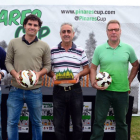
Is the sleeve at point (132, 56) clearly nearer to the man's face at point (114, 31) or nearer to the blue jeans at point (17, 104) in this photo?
the man's face at point (114, 31)

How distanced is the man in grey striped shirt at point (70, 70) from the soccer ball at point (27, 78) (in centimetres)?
28

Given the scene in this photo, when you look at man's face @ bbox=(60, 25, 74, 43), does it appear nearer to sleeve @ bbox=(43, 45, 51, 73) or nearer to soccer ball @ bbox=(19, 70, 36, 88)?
sleeve @ bbox=(43, 45, 51, 73)

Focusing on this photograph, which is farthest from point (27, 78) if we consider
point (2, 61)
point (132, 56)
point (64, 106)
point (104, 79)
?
point (132, 56)

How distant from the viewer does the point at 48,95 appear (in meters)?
2.71

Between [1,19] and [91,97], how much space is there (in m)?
3.04

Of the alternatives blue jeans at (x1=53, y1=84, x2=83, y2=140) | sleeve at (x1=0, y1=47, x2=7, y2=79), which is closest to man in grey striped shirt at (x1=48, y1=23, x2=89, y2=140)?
blue jeans at (x1=53, y1=84, x2=83, y2=140)

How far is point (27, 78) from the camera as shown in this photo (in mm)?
1977

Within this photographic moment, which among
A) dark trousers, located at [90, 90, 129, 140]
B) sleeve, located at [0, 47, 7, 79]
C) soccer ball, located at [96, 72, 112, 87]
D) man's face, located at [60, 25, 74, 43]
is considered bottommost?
dark trousers, located at [90, 90, 129, 140]

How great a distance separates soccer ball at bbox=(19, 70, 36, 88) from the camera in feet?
6.49

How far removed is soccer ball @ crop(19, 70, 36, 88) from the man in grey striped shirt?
0.93 ft

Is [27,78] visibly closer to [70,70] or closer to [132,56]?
[70,70]

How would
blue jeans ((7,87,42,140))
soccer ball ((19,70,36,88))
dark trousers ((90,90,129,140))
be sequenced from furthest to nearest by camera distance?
dark trousers ((90,90,129,140))
blue jeans ((7,87,42,140))
soccer ball ((19,70,36,88))

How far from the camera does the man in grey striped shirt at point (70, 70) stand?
219cm

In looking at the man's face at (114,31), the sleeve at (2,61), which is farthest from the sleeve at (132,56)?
the sleeve at (2,61)
